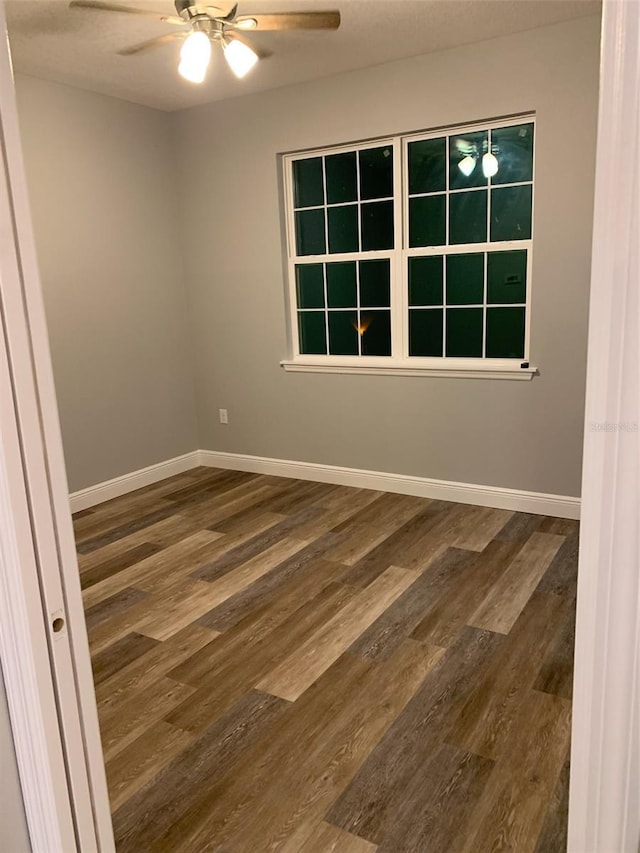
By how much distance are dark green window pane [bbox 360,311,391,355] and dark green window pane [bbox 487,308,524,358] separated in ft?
2.25

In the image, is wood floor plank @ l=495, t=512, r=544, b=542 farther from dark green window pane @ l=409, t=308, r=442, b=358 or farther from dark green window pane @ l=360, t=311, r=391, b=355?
dark green window pane @ l=360, t=311, r=391, b=355

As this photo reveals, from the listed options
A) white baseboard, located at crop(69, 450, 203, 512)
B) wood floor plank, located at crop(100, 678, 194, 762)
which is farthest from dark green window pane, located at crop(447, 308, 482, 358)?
wood floor plank, located at crop(100, 678, 194, 762)

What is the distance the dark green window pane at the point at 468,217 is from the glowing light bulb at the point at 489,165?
0.10 m

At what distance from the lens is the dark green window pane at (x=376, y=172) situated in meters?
4.02

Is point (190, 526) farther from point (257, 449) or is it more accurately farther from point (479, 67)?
point (479, 67)

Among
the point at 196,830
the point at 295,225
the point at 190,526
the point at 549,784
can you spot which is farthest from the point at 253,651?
the point at 295,225

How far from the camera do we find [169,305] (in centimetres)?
484

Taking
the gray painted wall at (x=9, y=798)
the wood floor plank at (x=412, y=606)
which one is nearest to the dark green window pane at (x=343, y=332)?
the wood floor plank at (x=412, y=606)

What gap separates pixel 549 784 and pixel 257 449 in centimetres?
341

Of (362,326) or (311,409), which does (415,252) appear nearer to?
(362,326)

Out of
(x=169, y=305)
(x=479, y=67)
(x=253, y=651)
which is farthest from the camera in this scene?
(x=169, y=305)

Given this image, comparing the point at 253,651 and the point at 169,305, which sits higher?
the point at 169,305

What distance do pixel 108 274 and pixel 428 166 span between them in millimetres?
2220

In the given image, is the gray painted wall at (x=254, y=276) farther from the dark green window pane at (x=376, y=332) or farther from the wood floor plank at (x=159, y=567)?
the wood floor plank at (x=159, y=567)
